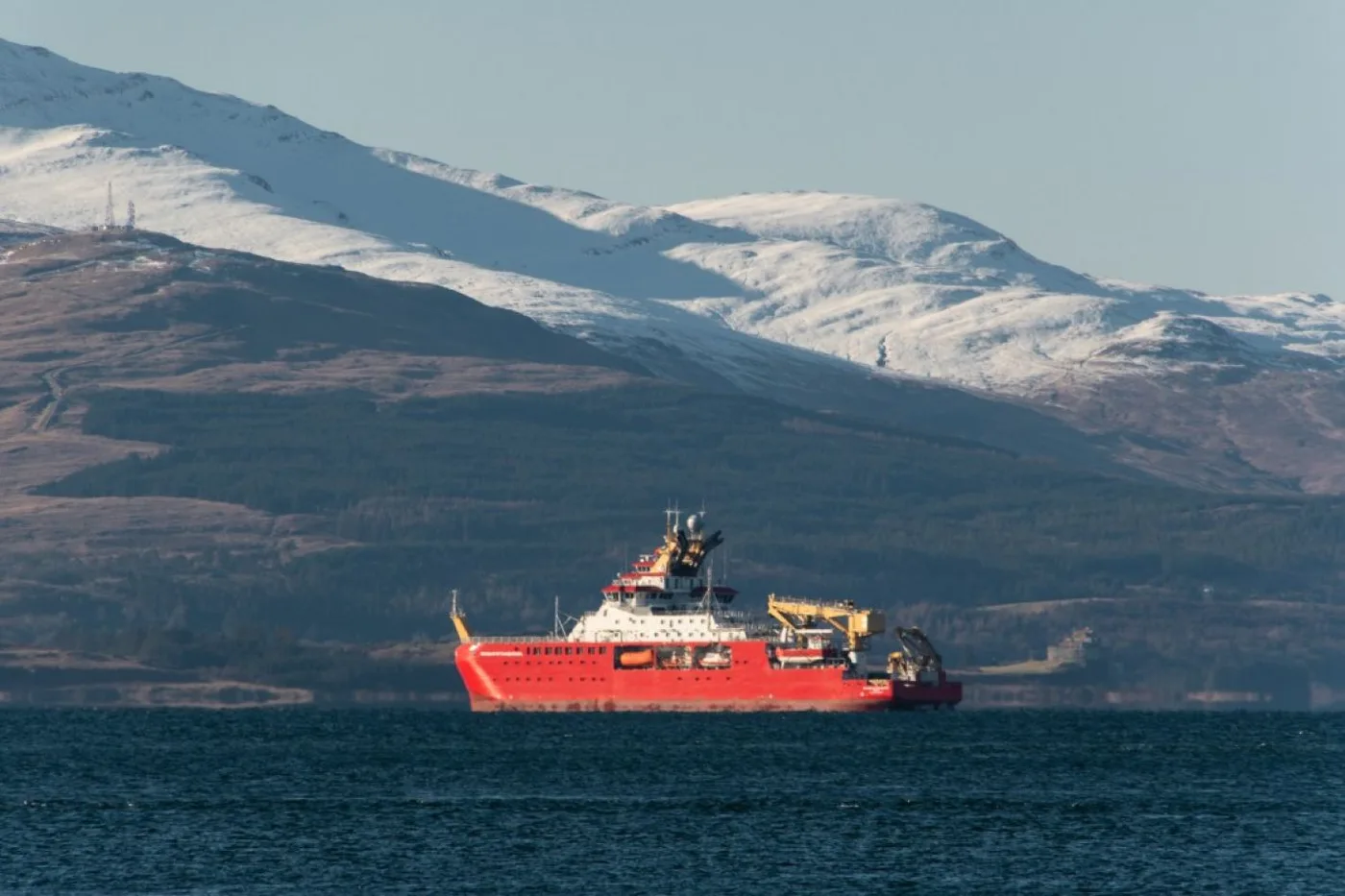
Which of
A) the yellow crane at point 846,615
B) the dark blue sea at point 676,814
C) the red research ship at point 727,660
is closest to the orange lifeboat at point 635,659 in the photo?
the red research ship at point 727,660

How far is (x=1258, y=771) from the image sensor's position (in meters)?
148

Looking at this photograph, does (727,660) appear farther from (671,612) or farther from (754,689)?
(671,612)

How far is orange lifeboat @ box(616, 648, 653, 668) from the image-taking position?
198 m

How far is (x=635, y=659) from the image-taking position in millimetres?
198750

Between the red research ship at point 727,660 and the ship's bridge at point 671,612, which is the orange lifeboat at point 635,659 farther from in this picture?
the ship's bridge at point 671,612

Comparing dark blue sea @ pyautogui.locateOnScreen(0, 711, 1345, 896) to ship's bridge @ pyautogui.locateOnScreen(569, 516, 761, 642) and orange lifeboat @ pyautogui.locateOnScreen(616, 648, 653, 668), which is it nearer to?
ship's bridge @ pyautogui.locateOnScreen(569, 516, 761, 642)

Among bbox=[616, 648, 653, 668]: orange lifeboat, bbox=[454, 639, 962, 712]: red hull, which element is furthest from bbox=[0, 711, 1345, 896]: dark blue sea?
bbox=[616, 648, 653, 668]: orange lifeboat

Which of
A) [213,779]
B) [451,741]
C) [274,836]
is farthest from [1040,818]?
[451,741]

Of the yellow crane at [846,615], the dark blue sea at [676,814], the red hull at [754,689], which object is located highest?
the yellow crane at [846,615]

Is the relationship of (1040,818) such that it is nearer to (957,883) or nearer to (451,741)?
(957,883)

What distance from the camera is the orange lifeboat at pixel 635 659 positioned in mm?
198250

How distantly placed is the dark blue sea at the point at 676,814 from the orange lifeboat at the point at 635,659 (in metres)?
21.2

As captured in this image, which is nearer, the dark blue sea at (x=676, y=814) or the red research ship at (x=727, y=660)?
the dark blue sea at (x=676, y=814)

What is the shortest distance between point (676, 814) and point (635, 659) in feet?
267
